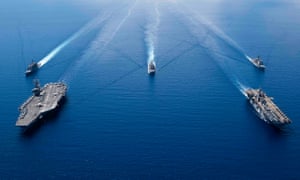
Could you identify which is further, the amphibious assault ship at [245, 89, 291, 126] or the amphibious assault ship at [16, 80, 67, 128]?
the amphibious assault ship at [16, 80, 67, 128]

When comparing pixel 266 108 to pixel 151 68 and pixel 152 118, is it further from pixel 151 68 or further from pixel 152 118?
pixel 151 68

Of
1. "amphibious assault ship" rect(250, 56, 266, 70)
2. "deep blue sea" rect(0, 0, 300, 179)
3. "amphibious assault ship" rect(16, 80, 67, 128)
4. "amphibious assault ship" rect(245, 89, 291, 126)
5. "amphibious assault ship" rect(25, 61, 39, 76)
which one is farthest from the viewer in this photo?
"amphibious assault ship" rect(250, 56, 266, 70)

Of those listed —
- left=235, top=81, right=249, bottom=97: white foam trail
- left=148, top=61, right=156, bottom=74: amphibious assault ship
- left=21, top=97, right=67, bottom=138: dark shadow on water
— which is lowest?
left=21, top=97, right=67, bottom=138: dark shadow on water

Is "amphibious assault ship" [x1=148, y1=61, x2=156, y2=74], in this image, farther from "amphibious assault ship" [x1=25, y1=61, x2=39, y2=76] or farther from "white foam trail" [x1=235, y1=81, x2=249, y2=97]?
"amphibious assault ship" [x1=25, y1=61, x2=39, y2=76]

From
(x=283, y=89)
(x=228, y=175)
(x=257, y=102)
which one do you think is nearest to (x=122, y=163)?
(x=228, y=175)

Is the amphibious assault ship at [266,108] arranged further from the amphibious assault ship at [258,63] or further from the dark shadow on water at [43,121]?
the dark shadow on water at [43,121]

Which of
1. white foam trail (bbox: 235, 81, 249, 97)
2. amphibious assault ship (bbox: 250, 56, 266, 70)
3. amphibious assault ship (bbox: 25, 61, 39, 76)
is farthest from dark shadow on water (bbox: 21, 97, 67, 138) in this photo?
amphibious assault ship (bbox: 250, 56, 266, 70)
